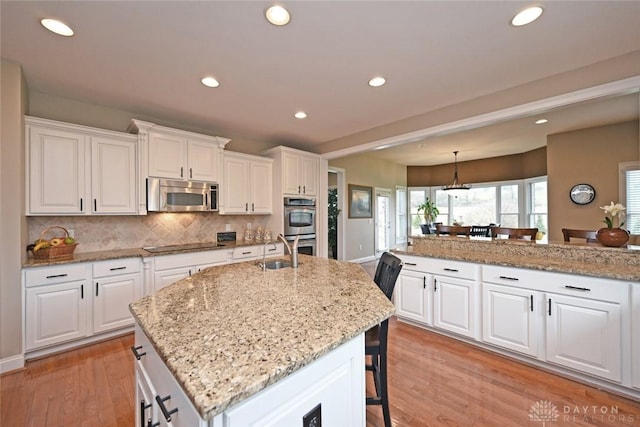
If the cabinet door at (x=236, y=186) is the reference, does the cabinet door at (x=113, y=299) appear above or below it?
below

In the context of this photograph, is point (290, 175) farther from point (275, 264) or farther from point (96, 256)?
point (96, 256)

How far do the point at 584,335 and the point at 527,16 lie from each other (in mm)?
2347

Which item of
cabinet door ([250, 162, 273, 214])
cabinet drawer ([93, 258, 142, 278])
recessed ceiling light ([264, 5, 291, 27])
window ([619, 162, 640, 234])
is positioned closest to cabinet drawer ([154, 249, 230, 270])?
cabinet drawer ([93, 258, 142, 278])

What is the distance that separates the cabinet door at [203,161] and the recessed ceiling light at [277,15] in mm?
2240

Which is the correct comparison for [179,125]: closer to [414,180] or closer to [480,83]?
[480,83]

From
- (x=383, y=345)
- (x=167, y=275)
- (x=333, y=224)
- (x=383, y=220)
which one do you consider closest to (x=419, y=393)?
(x=383, y=345)

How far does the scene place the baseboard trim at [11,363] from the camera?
221 cm

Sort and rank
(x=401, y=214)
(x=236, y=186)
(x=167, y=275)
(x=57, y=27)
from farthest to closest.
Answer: (x=401, y=214), (x=236, y=186), (x=167, y=275), (x=57, y=27)

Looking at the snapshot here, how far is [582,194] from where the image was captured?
4805mm

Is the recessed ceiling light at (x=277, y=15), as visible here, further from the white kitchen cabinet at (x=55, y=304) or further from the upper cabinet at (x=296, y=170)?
the white kitchen cabinet at (x=55, y=304)

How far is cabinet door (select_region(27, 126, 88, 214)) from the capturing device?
253 centimetres

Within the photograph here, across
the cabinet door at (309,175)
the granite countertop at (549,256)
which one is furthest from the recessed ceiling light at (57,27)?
the granite countertop at (549,256)

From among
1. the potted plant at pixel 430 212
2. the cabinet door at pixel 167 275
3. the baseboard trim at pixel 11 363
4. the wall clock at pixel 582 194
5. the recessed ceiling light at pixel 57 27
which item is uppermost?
the recessed ceiling light at pixel 57 27

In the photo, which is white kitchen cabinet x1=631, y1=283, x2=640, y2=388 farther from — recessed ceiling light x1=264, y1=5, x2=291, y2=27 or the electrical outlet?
recessed ceiling light x1=264, y1=5, x2=291, y2=27
